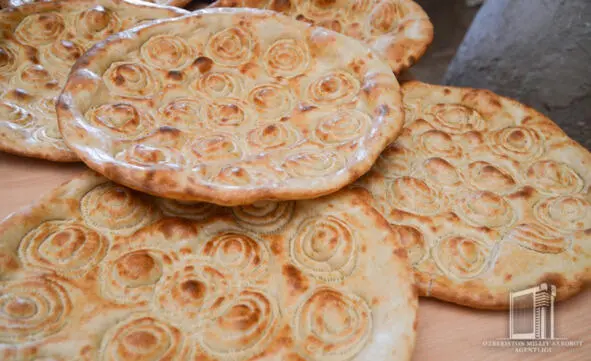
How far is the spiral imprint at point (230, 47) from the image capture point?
2.52 m

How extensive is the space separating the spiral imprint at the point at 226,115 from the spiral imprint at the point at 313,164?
0.36 meters

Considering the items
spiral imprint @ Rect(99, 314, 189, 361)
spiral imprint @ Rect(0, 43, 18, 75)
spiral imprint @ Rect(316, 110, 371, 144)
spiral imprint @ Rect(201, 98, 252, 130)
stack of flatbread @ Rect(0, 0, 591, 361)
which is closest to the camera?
spiral imprint @ Rect(99, 314, 189, 361)

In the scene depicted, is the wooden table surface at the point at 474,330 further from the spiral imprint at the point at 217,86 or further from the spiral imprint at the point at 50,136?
A: the spiral imprint at the point at 217,86

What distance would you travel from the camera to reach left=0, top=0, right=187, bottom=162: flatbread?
7.39 ft

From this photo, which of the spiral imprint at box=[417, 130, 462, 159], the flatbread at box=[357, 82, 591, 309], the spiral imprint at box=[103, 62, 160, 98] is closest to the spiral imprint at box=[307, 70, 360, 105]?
the flatbread at box=[357, 82, 591, 309]

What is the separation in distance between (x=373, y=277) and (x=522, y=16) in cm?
208

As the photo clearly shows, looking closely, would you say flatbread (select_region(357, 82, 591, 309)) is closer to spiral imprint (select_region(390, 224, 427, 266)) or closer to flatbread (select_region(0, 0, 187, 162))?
spiral imprint (select_region(390, 224, 427, 266))

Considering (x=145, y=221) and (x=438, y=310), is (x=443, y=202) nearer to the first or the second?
(x=438, y=310)

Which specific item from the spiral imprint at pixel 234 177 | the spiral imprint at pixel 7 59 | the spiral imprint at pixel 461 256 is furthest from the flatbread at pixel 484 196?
the spiral imprint at pixel 7 59

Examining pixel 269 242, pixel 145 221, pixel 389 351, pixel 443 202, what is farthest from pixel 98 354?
pixel 443 202

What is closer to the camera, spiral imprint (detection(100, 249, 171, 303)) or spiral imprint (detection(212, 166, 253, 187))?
spiral imprint (detection(100, 249, 171, 303))

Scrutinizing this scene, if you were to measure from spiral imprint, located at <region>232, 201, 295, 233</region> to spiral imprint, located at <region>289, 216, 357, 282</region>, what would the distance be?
93 millimetres

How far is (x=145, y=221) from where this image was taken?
1.93 meters

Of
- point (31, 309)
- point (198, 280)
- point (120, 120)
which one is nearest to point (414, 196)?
point (198, 280)
